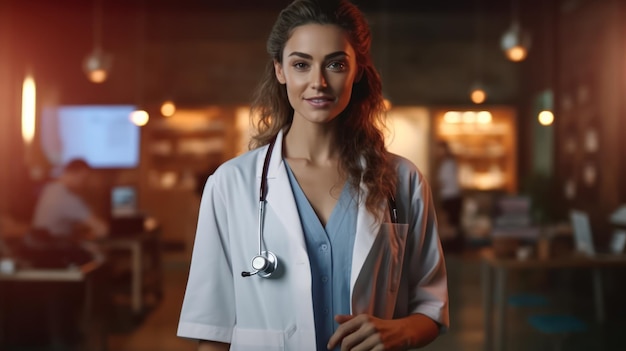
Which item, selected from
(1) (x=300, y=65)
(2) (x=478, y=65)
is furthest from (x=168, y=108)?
(1) (x=300, y=65)

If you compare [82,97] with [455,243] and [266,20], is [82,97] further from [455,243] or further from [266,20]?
[455,243]

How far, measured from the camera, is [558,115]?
4.87 m

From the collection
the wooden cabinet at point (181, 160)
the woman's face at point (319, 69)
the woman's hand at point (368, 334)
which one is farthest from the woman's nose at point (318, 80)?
the wooden cabinet at point (181, 160)

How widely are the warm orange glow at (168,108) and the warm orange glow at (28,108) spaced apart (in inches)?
35.8

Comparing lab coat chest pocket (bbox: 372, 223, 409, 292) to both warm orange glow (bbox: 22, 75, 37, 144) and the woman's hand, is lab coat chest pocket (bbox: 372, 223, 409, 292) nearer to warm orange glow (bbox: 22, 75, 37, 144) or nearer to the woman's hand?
the woman's hand

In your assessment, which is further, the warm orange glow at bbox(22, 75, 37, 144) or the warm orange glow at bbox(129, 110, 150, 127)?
the warm orange glow at bbox(22, 75, 37, 144)

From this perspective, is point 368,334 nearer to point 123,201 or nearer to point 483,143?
point 123,201

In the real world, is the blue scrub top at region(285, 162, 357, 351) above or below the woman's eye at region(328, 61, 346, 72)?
below

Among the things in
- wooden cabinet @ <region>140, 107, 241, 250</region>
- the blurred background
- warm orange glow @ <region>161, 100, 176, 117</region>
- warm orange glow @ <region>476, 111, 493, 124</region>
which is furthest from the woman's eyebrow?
warm orange glow @ <region>476, 111, 493, 124</region>

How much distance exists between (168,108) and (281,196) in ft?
12.1

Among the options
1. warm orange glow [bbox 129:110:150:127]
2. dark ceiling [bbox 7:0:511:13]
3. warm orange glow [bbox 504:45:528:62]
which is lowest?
warm orange glow [bbox 129:110:150:127]

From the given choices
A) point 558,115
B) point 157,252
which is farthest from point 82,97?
point 558,115

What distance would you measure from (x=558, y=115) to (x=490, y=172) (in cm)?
77

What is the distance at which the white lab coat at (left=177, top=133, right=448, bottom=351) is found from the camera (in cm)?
131
